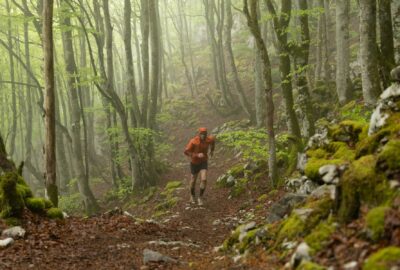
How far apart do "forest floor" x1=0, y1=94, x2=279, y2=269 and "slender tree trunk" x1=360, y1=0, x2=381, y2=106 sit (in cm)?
331

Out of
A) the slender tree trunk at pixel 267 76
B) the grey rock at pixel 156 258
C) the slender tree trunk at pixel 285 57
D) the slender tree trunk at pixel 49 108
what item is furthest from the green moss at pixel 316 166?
the slender tree trunk at pixel 49 108

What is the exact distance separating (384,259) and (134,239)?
18.9ft

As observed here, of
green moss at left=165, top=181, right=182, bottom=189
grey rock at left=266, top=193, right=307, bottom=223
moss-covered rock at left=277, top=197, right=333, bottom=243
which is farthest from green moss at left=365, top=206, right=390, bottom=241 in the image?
green moss at left=165, top=181, right=182, bottom=189

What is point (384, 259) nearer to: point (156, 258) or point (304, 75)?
point (156, 258)

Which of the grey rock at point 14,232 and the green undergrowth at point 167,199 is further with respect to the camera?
the green undergrowth at point 167,199

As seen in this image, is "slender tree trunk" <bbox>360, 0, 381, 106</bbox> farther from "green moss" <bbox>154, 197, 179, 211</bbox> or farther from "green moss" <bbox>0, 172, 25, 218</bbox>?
"green moss" <bbox>0, 172, 25, 218</bbox>

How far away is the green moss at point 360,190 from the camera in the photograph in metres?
4.10

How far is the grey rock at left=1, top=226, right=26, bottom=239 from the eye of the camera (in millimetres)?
7180

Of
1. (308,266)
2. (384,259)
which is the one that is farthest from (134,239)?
(384,259)

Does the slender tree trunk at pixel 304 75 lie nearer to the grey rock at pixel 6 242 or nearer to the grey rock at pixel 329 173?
the grey rock at pixel 329 173

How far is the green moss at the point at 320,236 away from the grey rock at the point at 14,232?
5.19 m

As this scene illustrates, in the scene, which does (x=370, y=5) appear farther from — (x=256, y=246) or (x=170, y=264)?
(x=170, y=264)

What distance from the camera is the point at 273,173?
10.8m

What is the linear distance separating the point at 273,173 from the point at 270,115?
1547mm
